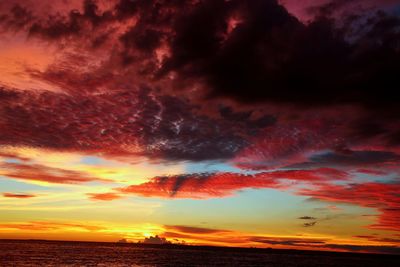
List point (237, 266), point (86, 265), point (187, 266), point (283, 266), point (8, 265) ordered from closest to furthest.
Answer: point (8, 265), point (86, 265), point (187, 266), point (237, 266), point (283, 266)

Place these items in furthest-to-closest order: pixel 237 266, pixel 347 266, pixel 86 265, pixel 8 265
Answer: pixel 347 266 < pixel 237 266 < pixel 86 265 < pixel 8 265

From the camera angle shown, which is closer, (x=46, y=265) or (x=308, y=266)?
(x=46, y=265)

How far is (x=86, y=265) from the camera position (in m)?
89.2

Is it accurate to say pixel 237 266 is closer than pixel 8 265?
No

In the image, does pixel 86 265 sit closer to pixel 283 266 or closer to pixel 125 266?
pixel 125 266

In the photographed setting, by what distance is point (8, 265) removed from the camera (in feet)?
265

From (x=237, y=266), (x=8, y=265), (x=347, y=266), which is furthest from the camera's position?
(x=347, y=266)

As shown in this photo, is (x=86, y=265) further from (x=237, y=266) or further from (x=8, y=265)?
(x=237, y=266)

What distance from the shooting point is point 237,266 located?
106 meters

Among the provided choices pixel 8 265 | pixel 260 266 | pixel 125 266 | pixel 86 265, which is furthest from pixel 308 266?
pixel 8 265

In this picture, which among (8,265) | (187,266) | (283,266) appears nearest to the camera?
(8,265)

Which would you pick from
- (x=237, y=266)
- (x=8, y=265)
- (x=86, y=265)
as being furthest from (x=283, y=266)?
(x=8, y=265)

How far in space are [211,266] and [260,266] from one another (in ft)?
55.4

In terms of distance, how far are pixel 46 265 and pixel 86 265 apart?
895 cm
